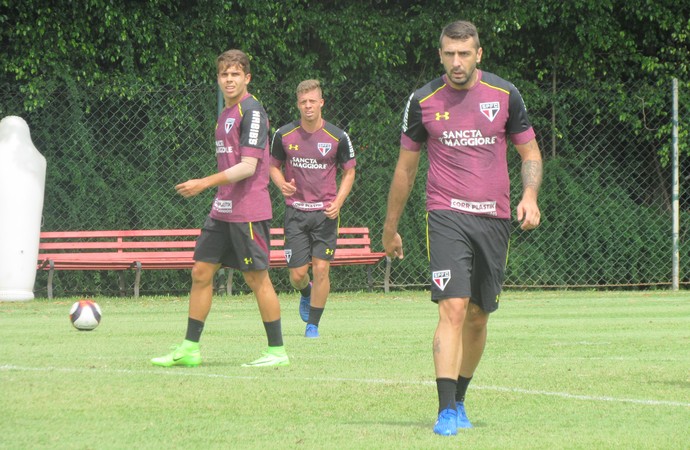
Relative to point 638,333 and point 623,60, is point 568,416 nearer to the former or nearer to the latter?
point 638,333

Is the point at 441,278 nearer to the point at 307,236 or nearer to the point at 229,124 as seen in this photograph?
the point at 229,124

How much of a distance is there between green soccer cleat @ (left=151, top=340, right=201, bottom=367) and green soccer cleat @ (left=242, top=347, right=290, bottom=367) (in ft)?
1.15

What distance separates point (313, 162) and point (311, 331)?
1763mm

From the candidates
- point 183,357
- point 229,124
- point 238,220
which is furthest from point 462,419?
point 229,124

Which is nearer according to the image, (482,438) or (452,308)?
(482,438)

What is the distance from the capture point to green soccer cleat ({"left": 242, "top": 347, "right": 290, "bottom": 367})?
7.88m

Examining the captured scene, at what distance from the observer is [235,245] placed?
809 cm

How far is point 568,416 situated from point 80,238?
11.7 m

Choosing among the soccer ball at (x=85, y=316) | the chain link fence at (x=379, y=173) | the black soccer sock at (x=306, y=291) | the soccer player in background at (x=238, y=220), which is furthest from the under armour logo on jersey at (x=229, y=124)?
the chain link fence at (x=379, y=173)

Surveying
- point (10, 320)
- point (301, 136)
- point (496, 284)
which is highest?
point (301, 136)

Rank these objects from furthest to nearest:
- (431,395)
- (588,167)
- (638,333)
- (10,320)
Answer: (588,167) → (10,320) → (638,333) → (431,395)

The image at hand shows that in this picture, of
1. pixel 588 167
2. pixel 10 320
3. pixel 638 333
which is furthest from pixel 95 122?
pixel 638 333

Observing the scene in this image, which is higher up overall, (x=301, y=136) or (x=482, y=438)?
(x=301, y=136)

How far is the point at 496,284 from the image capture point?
5.71 metres
